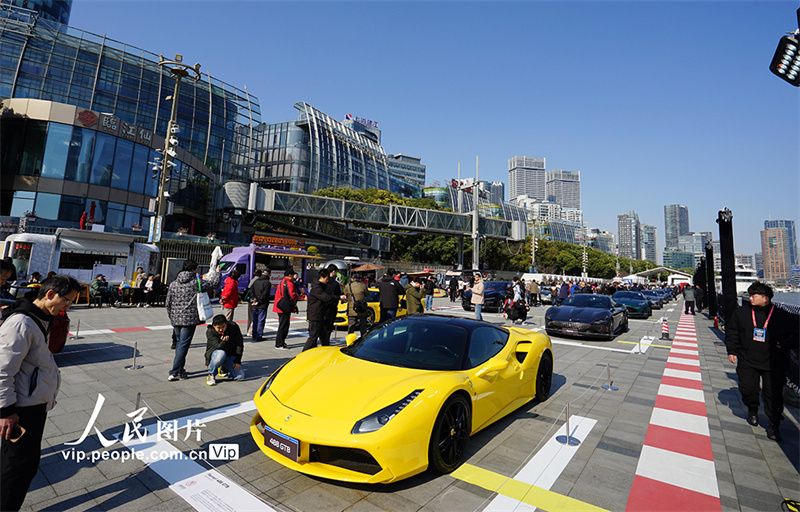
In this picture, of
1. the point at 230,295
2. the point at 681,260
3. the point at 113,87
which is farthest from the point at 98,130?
the point at 681,260

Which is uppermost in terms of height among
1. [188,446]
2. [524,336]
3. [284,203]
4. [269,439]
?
[284,203]

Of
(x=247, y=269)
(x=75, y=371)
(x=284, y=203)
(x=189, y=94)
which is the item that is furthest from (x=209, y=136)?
(x=75, y=371)

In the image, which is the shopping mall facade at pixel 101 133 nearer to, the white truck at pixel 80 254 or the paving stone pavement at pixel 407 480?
the white truck at pixel 80 254

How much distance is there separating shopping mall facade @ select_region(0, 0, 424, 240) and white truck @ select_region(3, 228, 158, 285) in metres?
2.95

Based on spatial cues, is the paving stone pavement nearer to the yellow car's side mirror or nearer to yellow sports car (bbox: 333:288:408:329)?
the yellow car's side mirror

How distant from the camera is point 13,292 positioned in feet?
39.2

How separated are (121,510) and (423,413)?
218cm

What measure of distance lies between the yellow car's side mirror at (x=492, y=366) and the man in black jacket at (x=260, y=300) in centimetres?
644

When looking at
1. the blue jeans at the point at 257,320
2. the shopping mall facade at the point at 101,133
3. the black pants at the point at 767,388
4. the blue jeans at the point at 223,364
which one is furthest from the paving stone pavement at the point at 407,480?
the shopping mall facade at the point at 101,133

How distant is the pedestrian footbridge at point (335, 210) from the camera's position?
40000mm

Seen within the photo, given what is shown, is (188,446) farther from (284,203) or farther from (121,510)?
(284,203)

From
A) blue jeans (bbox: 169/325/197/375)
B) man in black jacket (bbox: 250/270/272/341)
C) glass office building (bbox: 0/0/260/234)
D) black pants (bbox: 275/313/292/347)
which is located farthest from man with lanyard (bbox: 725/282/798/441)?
glass office building (bbox: 0/0/260/234)

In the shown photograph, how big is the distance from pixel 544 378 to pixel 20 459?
5.31 m

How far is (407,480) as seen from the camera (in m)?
3.08
